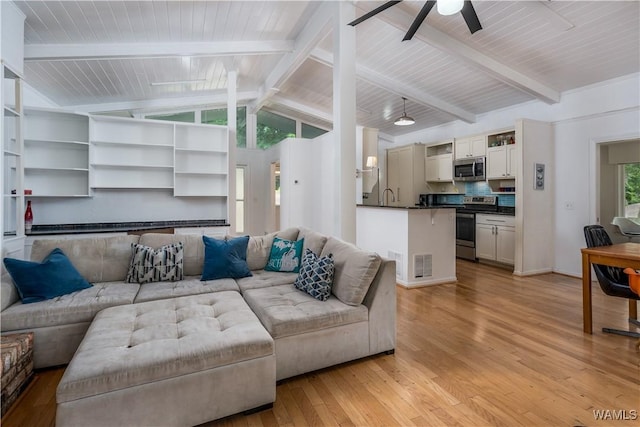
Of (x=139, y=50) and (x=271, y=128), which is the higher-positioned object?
(x=271, y=128)

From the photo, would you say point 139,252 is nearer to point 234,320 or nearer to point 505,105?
point 234,320

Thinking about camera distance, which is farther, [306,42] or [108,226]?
[306,42]

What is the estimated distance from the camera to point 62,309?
2193 millimetres

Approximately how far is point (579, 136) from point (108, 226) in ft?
21.9

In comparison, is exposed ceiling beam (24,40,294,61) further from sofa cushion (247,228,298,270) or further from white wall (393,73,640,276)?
white wall (393,73,640,276)

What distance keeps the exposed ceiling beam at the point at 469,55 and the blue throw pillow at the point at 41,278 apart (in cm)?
389

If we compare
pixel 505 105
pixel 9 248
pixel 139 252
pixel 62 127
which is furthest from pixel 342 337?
pixel 505 105

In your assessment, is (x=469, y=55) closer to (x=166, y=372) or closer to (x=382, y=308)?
(x=382, y=308)

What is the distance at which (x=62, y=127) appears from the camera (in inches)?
165

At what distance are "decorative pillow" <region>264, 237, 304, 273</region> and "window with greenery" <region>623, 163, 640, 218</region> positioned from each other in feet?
16.9

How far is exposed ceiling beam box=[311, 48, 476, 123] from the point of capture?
512cm

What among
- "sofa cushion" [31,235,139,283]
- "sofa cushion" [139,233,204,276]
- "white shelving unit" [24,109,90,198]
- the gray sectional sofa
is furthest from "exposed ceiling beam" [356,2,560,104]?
"white shelving unit" [24,109,90,198]

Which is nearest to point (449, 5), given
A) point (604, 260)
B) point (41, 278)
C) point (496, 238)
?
point (604, 260)

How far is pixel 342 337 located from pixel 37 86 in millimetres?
5434
